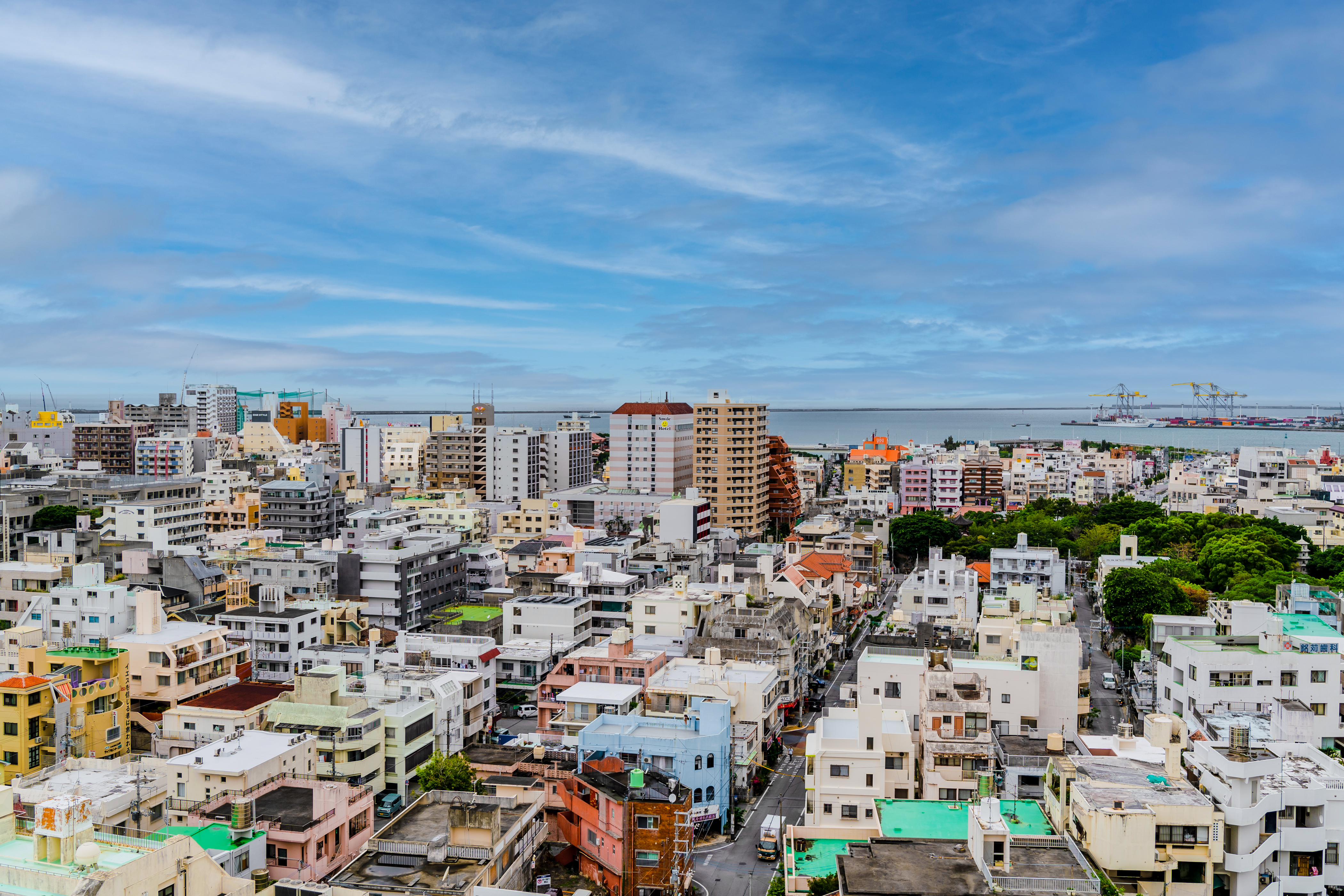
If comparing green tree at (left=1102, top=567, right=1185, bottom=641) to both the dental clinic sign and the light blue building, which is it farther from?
the light blue building

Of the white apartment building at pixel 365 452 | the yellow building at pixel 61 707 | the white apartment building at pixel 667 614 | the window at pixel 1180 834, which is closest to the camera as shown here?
the window at pixel 1180 834

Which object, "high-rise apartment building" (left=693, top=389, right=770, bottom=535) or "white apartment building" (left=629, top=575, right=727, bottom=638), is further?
"high-rise apartment building" (left=693, top=389, right=770, bottom=535)

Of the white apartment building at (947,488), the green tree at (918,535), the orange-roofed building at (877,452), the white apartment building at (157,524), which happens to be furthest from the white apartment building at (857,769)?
the orange-roofed building at (877,452)

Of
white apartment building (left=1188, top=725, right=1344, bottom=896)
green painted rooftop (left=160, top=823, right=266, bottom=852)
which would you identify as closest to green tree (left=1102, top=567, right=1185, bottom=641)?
white apartment building (left=1188, top=725, right=1344, bottom=896)

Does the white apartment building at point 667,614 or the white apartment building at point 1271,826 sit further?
the white apartment building at point 667,614

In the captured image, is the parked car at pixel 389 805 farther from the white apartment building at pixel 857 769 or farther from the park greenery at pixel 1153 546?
the park greenery at pixel 1153 546

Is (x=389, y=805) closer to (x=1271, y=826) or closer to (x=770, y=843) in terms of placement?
(x=770, y=843)

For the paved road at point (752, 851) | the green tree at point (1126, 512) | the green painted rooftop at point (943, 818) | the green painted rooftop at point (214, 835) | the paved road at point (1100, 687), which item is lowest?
the paved road at point (752, 851)
